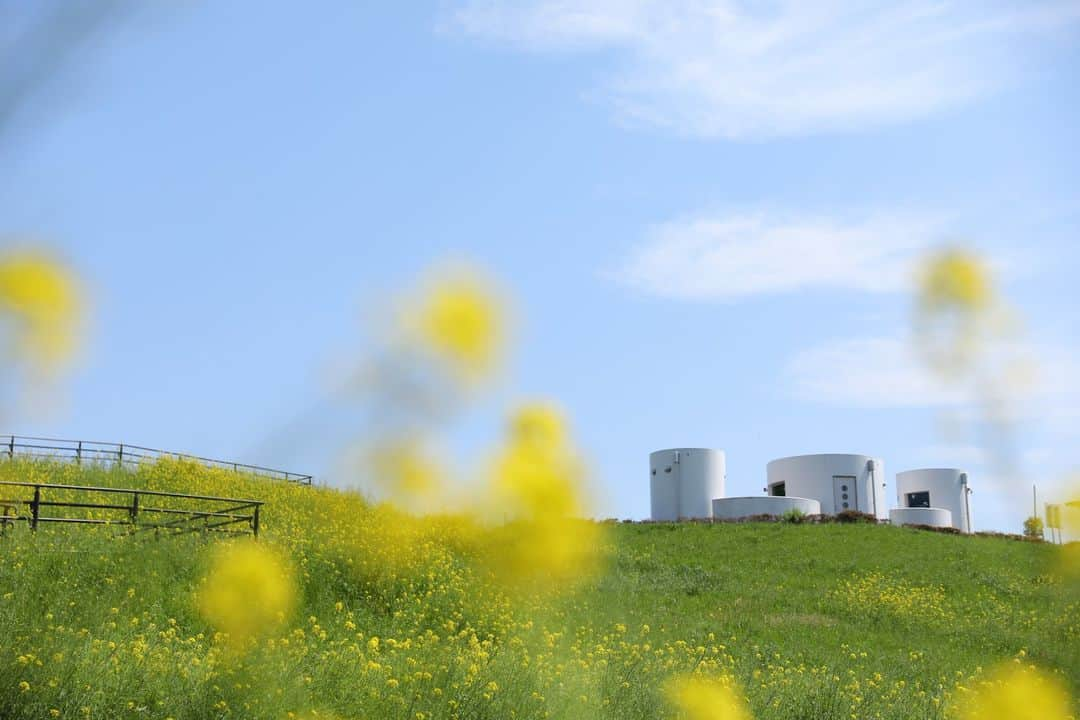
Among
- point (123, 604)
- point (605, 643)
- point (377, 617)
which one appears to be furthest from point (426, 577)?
point (123, 604)

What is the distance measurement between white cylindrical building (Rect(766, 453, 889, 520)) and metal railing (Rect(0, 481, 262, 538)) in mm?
27152

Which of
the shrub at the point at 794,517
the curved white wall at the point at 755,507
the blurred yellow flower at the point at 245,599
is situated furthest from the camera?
the curved white wall at the point at 755,507

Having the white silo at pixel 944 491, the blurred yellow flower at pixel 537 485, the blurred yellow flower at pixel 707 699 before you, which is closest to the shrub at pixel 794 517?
the white silo at pixel 944 491

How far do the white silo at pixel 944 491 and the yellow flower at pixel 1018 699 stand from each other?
32684 millimetres

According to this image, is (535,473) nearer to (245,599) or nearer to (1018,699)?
(245,599)

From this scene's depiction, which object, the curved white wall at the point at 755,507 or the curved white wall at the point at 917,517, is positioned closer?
the curved white wall at the point at 755,507

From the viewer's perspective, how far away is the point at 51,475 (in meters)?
26.5

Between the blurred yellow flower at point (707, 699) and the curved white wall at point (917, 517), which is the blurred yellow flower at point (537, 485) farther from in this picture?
the curved white wall at point (917, 517)

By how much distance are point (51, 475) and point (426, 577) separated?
13.5 metres

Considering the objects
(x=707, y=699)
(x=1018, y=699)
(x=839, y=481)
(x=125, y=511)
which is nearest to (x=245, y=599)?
(x=707, y=699)

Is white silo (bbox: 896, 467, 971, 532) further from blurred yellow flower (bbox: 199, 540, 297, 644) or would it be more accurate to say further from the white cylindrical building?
blurred yellow flower (bbox: 199, 540, 297, 644)

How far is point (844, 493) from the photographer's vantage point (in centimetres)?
4394

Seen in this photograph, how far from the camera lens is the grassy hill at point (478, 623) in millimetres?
8984

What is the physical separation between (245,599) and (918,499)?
43858 millimetres
